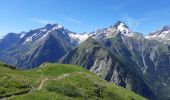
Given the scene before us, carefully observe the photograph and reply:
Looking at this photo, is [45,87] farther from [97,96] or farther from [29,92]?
[97,96]

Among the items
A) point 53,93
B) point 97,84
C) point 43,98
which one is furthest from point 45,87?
point 97,84

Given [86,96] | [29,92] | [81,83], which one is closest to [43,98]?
[29,92]

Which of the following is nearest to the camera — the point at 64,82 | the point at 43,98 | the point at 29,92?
the point at 43,98

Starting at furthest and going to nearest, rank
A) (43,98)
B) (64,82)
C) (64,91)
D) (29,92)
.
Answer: (64,82) → (64,91) → (29,92) → (43,98)

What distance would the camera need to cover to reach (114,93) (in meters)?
174

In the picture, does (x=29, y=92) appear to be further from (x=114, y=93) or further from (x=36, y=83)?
(x=114, y=93)

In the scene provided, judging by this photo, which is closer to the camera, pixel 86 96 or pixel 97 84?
pixel 86 96

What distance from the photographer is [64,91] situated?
154 metres

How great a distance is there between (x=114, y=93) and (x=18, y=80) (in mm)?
48870

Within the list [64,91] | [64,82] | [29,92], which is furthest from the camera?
[64,82]

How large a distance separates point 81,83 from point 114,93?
17677 millimetres

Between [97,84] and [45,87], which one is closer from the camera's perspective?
[45,87]

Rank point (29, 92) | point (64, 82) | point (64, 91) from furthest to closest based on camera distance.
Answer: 1. point (64, 82)
2. point (64, 91)
3. point (29, 92)

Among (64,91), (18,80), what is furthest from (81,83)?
(18,80)
